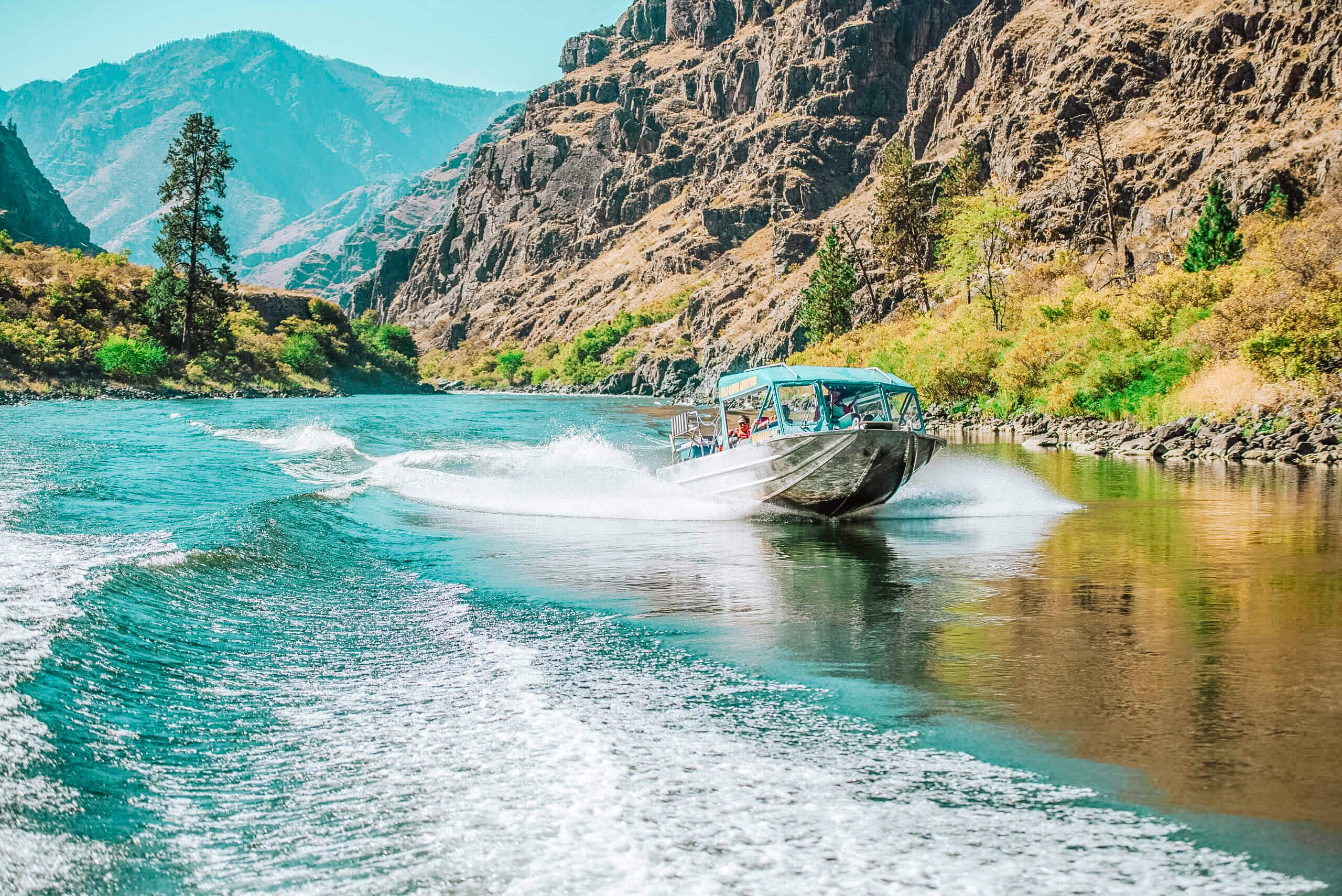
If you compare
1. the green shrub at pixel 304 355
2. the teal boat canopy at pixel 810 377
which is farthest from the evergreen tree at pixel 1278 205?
the green shrub at pixel 304 355

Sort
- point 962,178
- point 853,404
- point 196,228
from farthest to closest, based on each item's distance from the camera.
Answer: point 962,178
point 196,228
point 853,404

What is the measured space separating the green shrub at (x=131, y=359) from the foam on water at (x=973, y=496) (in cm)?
7435

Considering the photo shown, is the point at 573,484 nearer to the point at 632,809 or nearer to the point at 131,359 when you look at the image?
the point at 632,809

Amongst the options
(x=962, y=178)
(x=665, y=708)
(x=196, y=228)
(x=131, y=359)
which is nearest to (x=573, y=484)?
(x=665, y=708)

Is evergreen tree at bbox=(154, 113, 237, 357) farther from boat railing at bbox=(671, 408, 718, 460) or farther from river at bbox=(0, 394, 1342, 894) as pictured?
river at bbox=(0, 394, 1342, 894)

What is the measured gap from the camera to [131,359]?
83.1 m

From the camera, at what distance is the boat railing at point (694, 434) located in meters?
25.4

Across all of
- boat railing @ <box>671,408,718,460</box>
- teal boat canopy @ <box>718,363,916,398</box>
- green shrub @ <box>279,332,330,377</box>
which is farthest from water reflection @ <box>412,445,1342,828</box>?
green shrub @ <box>279,332,330,377</box>

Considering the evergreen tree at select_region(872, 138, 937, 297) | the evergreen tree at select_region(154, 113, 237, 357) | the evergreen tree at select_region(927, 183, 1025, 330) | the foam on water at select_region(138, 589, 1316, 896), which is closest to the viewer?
the foam on water at select_region(138, 589, 1316, 896)

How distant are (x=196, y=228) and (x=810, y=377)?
92.8m

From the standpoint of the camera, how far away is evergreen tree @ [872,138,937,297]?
101 meters

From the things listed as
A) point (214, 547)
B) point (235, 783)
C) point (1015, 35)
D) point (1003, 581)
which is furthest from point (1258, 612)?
point (1015, 35)

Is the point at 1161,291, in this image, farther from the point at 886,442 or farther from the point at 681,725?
the point at 681,725

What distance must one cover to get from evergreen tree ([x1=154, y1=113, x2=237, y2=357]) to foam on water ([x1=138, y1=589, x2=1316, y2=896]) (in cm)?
9677
